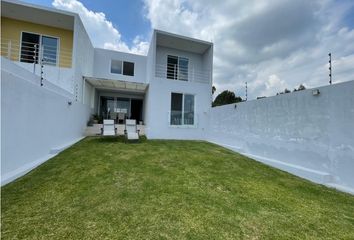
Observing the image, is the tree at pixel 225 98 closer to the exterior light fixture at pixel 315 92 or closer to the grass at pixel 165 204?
the exterior light fixture at pixel 315 92

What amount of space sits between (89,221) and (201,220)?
1800 millimetres

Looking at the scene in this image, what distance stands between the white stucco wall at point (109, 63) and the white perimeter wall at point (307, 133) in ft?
33.5

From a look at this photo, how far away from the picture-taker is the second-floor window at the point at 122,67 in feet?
51.8

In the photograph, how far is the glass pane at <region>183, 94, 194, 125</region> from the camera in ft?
42.3

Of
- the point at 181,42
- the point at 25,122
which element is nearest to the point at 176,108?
the point at 181,42

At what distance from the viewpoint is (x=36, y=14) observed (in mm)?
10977

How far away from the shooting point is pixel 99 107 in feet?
54.9

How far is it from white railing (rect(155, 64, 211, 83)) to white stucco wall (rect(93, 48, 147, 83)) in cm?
258

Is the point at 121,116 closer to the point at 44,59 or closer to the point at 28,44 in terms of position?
the point at 44,59

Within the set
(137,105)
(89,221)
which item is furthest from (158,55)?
(89,221)

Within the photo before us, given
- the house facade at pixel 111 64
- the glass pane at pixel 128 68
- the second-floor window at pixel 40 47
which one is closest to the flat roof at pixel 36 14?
the house facade at pixel 111 64

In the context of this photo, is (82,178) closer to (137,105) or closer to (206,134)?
(206,134)

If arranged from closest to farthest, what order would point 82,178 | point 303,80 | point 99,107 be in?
point 82,178 < point 303,80 < point 99,107

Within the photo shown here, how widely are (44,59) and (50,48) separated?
1.13 meters
